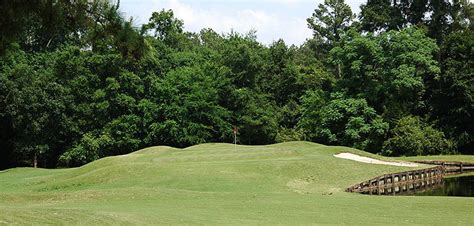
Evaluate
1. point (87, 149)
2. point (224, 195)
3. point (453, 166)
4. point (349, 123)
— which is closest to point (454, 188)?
point (453, 166)

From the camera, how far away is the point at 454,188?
101 feet

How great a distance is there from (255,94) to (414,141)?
63.4 ft

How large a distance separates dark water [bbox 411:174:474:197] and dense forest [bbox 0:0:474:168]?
13000 millimetres

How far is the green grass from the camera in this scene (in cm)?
1484

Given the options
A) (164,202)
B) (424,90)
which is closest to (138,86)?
(424,90)

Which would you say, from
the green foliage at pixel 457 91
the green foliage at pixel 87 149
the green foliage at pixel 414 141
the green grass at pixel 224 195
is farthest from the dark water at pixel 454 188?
the green foliage at pixel 87 149

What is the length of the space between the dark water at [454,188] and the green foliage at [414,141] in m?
11.5

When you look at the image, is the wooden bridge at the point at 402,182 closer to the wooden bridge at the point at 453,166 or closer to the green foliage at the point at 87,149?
the wooden bridge at the point at 453,166

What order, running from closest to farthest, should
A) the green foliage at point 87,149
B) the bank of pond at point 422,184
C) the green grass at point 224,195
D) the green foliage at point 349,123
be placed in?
1. the green grass at point 224,195
2. the bank of pond at point 422,184
3. the green foliage at point 349,123
4. the green foliage at point 87,149

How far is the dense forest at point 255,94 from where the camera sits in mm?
50906

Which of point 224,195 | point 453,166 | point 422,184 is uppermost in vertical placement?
point 453,166

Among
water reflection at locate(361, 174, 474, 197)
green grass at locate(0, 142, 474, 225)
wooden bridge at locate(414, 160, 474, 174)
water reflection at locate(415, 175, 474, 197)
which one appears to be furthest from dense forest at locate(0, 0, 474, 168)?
green grass at locate(0, 142, 474, 225)

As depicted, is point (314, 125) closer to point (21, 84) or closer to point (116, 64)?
point (116, 64)

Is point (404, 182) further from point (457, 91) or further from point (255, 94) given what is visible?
point (255, 94)
